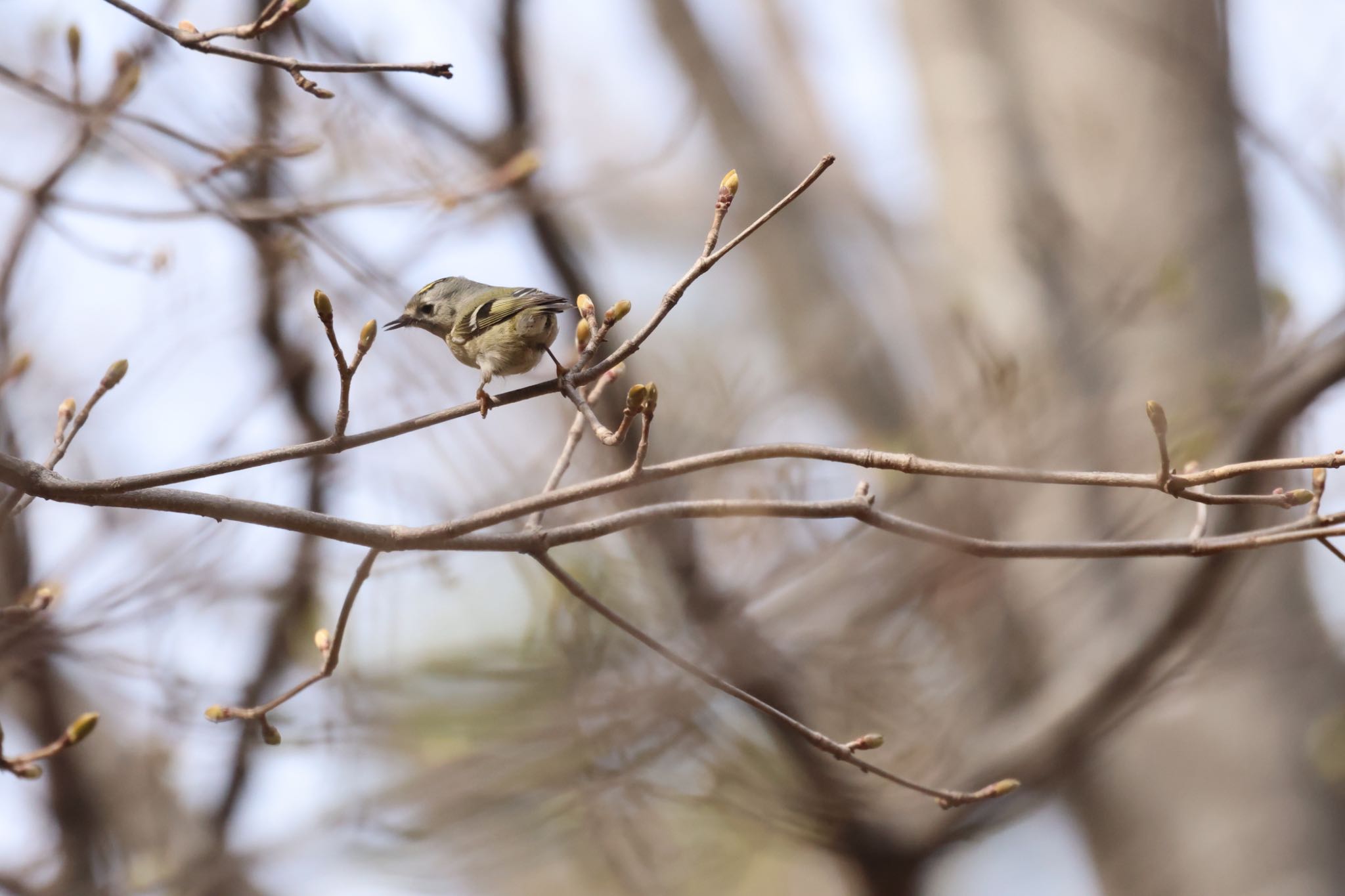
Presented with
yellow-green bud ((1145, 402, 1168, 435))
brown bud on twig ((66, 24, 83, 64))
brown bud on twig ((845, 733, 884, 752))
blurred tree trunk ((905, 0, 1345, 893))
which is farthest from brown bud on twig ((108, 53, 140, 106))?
blurred tree trunk ((905, 0, 1345, 893))

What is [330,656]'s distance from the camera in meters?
1.79

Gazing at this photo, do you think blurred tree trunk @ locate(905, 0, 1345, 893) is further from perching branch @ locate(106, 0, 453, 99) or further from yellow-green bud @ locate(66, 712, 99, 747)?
yellow-green bud @ locate(66, 712, 99, 747)

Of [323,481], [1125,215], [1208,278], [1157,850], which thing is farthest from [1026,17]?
[323,481]

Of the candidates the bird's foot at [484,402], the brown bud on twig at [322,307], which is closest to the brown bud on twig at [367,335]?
the brown bud on twig at [322,307]

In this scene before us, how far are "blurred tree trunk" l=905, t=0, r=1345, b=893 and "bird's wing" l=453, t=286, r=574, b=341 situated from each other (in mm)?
1893

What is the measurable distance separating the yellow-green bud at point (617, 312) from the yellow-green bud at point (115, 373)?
2.92 feet

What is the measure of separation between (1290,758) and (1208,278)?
88.4 inches

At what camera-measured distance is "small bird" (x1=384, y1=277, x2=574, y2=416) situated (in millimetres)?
2191

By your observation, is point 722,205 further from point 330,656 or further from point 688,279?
point 330,656

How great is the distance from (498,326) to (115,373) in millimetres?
688

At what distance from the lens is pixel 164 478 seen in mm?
1527

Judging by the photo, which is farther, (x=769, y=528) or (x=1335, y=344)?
(x=769, y=528)

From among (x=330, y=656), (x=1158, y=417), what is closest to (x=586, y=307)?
(x=330, y=656)

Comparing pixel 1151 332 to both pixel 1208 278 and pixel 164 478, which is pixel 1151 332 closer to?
pixel 1208 278
